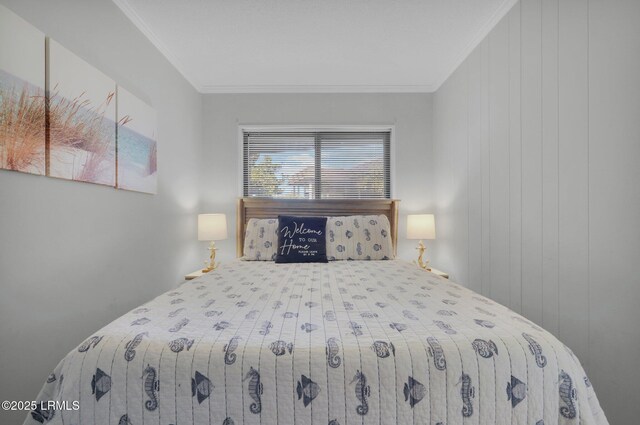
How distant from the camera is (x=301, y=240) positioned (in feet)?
7.95

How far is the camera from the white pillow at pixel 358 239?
2.51 m

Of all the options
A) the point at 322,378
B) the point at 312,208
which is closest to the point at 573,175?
the point at 322,378

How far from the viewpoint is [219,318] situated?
105 cm

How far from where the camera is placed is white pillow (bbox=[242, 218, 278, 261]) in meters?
2.50

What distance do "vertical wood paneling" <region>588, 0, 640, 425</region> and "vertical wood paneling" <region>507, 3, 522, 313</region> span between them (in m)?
0.48

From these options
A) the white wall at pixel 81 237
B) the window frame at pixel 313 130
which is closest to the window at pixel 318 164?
the window frame at pixel 313 130

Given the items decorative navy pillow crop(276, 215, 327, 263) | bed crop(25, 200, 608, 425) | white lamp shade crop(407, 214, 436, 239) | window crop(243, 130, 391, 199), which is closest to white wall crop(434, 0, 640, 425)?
white lamp shade crop(407, 214, 436, 239)

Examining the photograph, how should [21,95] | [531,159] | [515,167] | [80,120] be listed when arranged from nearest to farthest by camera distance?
[21,95] → [80,120] → [531,159] → [515,167]

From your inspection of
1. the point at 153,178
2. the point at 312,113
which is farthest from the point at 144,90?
the point at 312,113

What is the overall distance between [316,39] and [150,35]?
4.23 feet

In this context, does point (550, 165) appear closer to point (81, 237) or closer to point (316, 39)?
point (316, 39)

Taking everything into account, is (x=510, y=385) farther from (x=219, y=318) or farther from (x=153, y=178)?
(x=153, y=178)

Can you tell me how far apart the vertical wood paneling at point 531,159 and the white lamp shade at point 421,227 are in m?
1.08

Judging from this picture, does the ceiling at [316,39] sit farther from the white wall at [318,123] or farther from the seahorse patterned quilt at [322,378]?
the seahorse patterned quilt at [322,378]
